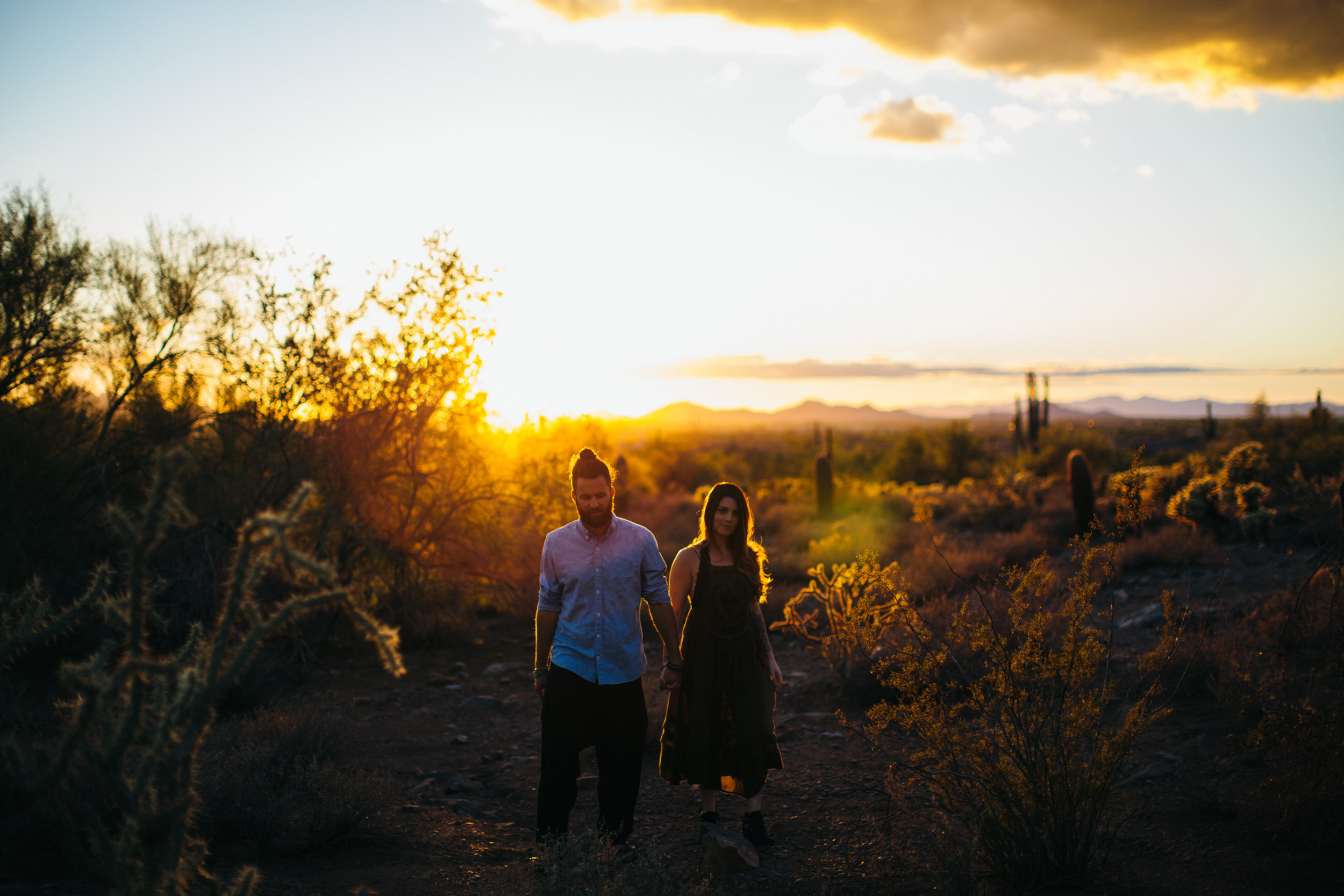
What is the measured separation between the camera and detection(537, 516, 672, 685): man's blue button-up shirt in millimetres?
4023

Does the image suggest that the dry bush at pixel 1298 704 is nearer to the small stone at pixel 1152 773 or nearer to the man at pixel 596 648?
the small stone at pixel 1152 773

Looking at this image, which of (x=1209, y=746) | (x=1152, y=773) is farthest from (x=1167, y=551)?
(x=1152, y=773)

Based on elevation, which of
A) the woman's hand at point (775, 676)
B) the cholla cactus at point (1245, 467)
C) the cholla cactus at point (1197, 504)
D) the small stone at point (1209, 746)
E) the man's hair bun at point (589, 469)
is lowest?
the small stone at point (1209, 746)

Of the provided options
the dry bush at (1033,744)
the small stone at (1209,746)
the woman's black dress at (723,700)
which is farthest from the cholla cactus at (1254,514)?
the woman's black dress at (723,700)

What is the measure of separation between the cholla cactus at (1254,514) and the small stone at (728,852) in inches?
434

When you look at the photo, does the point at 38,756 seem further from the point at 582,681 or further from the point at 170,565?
the point at 170,565

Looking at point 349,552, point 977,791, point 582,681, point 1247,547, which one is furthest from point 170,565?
point 1247,547

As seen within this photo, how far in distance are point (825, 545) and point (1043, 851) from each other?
905 cm

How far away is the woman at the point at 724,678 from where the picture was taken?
14.7ft

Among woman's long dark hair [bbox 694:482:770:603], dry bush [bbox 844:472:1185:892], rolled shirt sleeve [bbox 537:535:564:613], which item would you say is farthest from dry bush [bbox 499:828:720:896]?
woman's long dark hair [bbox 694:482:770:603]

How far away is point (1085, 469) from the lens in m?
14.6

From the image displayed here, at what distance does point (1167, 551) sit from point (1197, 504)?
2.10 meters

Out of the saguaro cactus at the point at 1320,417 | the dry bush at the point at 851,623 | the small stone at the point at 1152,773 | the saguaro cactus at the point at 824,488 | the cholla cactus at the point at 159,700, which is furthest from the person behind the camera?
the saguaro cactus at the point at 1320,417

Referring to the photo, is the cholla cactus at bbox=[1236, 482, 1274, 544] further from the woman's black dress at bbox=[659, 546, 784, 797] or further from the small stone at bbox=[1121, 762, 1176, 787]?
the woman's black dress at bbox=[659, 546, 784, 797]
